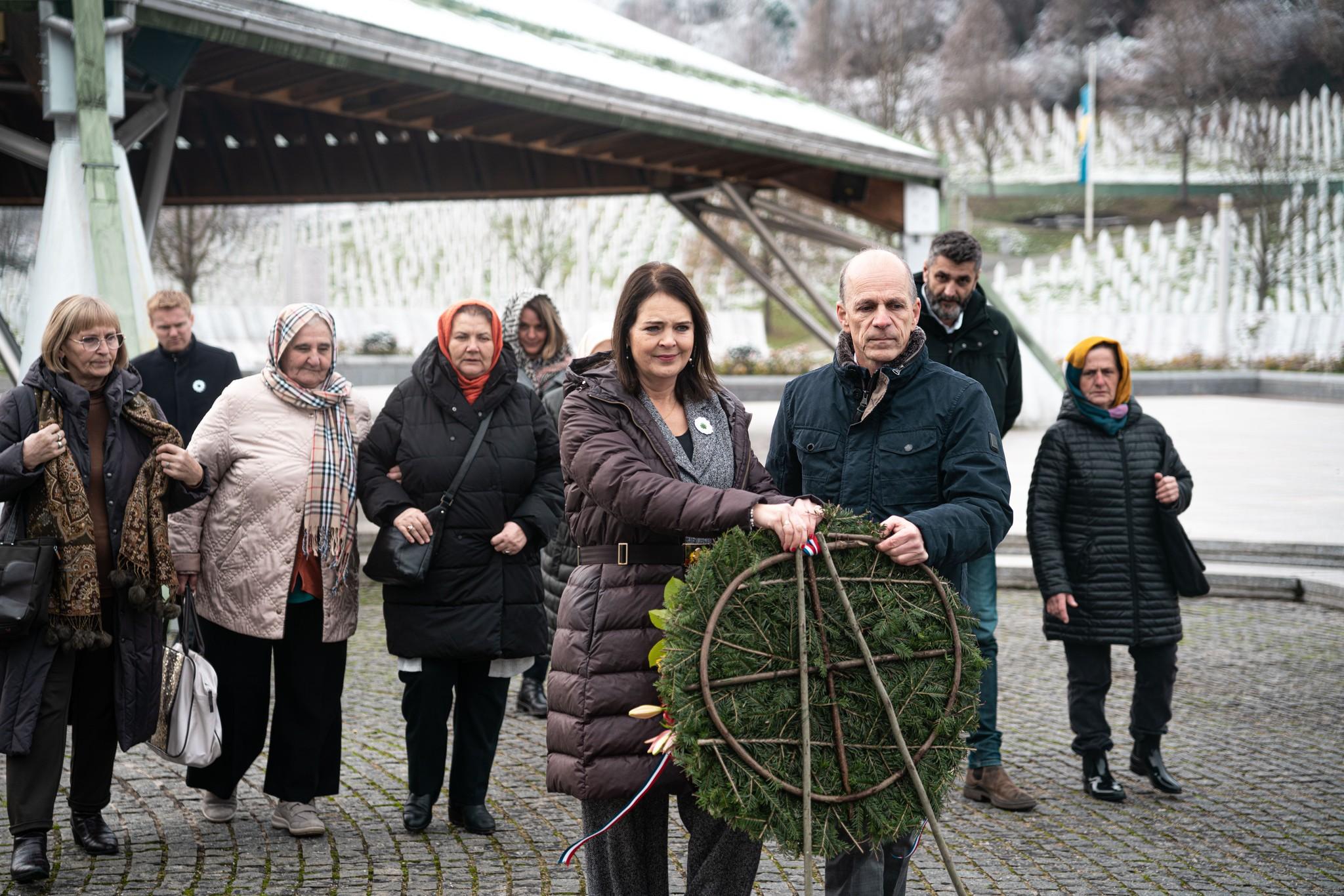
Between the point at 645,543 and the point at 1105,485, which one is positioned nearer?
the point at 645,543

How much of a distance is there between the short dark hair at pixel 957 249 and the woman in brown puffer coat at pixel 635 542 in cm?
207

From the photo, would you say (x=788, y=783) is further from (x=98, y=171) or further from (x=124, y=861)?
(x=98, y=171)

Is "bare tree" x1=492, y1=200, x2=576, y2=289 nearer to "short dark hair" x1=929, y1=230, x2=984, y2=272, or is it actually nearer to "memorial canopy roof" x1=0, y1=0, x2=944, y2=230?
"memorial canopy roof" x1=0, y1=0, x2=944, y2=230

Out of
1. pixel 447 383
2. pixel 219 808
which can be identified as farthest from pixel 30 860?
pixel 447 383

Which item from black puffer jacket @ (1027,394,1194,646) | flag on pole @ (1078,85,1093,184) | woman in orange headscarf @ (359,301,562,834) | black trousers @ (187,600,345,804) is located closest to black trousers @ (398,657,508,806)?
woman in orange headscarf @ (359,301,562,834)

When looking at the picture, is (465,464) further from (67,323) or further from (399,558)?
(67,323)

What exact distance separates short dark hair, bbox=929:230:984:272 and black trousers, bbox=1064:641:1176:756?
5.32 ft

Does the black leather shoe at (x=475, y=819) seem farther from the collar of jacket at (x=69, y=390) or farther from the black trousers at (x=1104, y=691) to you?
the black trousers at (x=1104, y=691)

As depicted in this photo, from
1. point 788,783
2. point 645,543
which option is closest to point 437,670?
point 645,543

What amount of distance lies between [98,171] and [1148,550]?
7.35m

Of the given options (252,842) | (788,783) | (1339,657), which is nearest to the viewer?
(788,783)

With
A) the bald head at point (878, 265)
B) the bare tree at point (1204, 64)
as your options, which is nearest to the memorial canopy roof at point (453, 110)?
the bald head at point (878, 265)

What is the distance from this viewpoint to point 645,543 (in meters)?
3.44

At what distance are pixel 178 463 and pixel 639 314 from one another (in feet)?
6.92
